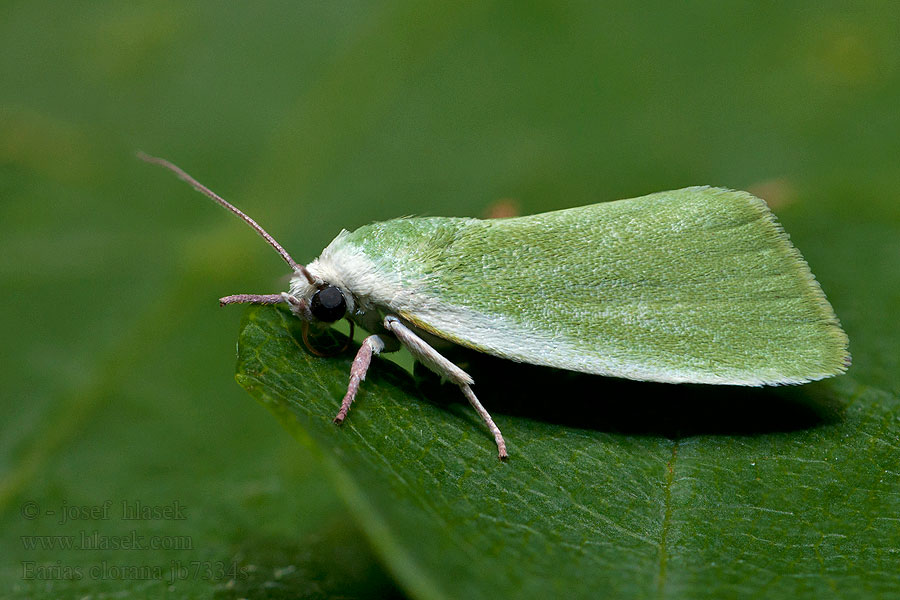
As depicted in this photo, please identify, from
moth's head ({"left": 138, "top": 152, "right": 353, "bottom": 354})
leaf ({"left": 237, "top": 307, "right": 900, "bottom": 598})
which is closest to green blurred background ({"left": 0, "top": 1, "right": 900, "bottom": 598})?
moth's head ({"left": 138, "top": 152, "right": 353, "bottom": 354})

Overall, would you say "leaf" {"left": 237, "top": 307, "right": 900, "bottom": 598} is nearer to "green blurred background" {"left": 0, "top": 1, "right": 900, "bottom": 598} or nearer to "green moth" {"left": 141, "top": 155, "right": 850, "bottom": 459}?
"green moth" {"left": 141, "top": 155, "right": 850, "bottom": 459}

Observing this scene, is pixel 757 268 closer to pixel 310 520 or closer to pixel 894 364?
pixel 894 364

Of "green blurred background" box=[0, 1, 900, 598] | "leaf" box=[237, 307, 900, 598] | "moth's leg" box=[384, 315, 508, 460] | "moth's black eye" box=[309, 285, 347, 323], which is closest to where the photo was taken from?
"leaf" box=[237, 307, 900, 598]

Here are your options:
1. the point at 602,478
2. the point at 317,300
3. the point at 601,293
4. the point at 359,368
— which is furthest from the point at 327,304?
the point at 602,478

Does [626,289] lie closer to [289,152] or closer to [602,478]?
[602,478]

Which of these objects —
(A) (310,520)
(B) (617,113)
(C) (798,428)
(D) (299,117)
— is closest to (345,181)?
(D) (299,117)

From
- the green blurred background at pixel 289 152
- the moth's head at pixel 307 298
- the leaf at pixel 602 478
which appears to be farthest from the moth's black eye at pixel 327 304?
the green blurred background at pixel 289 152
